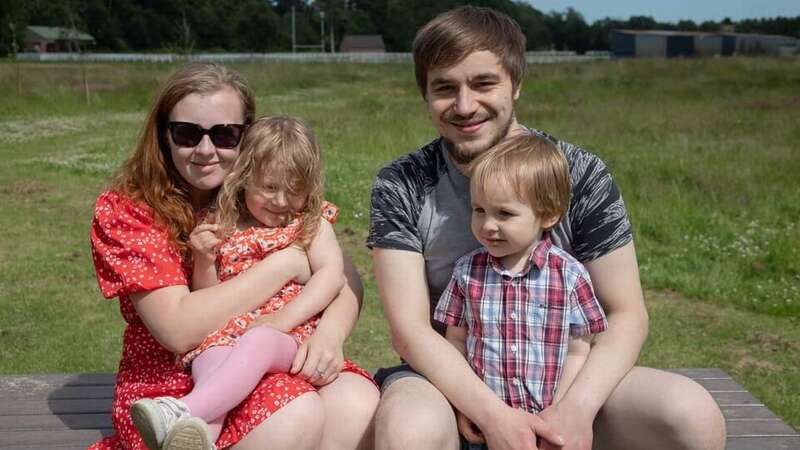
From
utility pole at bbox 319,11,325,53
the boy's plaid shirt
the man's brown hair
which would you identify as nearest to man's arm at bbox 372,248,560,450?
the boy's plaid shirt

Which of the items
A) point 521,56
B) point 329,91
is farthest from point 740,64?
point 521,56

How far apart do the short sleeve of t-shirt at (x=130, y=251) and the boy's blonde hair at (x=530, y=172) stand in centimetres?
91

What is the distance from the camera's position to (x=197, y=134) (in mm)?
2680

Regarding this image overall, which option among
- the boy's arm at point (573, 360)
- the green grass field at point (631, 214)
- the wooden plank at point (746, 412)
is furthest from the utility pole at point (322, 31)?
the boy's arm at point (573, 360)

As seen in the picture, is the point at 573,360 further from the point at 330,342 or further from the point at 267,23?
the point at 267,23

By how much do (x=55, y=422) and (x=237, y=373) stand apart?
1099 mm

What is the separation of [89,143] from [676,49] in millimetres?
97857

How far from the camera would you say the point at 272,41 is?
86.8 m

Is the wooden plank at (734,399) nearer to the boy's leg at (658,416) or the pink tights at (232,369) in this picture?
the boy's leg at (658,416)

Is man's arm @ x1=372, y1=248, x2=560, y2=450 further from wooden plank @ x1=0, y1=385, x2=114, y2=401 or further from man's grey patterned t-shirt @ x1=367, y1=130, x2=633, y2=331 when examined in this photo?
wooden plank @ x1=0, y1=385, x2=114, y2=401

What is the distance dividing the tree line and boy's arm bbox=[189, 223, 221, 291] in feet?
9.56

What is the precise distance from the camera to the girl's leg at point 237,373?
233 centimetres

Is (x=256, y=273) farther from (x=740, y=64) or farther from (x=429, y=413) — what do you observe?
(x=740, y=64)

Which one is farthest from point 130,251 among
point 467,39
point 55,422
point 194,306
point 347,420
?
point 467,39
